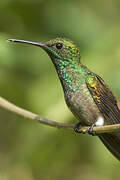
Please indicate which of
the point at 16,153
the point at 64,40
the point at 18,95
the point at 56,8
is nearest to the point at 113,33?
the point at 64,40

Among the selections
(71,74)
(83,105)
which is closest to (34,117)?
(83,105)

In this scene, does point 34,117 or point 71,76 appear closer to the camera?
point 34,117

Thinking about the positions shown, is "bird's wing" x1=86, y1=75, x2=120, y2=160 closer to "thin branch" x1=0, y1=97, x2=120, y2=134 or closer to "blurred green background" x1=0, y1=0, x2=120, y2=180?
"blurred green background" x1=0, y1=0, x2=120, y2=180

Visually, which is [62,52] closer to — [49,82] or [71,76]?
[71,76]

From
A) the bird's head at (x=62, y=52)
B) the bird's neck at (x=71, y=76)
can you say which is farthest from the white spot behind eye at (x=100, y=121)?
the bird's head at (x=62, y=52)

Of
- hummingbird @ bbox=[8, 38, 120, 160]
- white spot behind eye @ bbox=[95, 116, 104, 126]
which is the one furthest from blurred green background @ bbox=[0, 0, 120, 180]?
white spot behind eye @ bbox=[95, 116, 104, 126]

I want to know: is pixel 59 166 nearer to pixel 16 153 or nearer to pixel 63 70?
pixel 16 153
